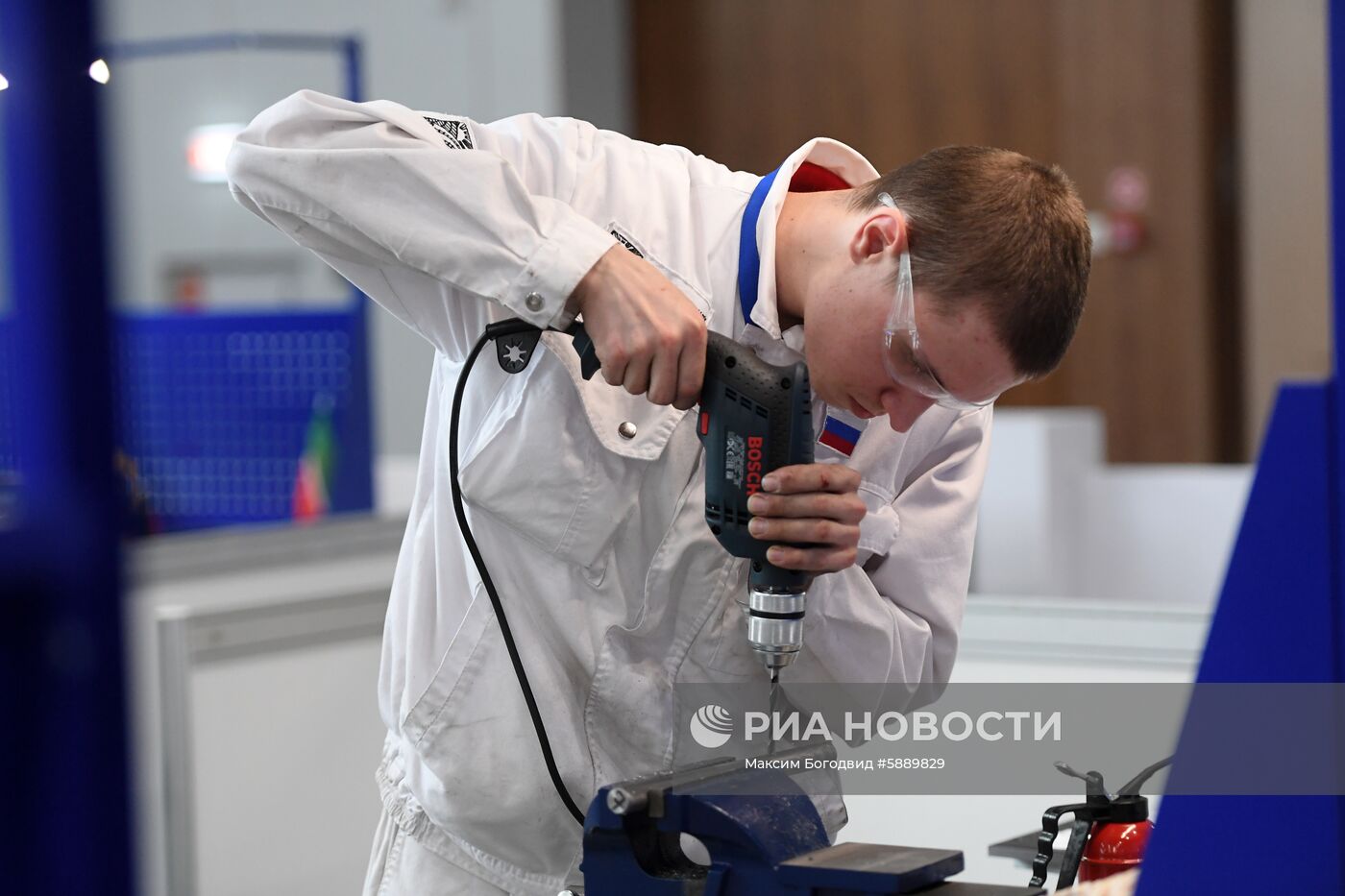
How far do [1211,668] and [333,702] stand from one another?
209 cm

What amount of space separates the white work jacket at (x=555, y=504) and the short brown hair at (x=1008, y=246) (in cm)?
16

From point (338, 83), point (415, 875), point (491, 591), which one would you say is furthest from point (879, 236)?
point (338, 83)

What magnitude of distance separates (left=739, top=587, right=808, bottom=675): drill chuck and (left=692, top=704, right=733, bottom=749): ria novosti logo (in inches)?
6.8

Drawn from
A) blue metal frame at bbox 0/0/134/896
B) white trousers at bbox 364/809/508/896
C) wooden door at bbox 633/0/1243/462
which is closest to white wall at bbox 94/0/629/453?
wooden door at bbox 633/0/1243/462

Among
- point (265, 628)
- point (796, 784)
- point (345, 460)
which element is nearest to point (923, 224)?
point (796, 784)

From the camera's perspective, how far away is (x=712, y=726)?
1381 millimetres

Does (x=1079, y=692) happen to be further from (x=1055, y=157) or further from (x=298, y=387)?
(x=1055, y=157)

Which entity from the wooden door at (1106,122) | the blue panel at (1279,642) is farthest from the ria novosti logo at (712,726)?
the wooden door at (1106,122)

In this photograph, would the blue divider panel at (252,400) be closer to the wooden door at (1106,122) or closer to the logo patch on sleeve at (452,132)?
the logo patch on sleeve at (452,132)

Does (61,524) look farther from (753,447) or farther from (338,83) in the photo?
(338,83)

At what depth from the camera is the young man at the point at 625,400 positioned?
121 cm

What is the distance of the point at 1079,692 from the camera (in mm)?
1938

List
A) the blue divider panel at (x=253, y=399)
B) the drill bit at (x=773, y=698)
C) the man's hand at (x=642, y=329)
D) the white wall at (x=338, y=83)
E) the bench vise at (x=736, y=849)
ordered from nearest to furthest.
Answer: the bench vise at (x=736, y=849), the man's hand at (x=642, y=329), the drill bit at (x=773, y=698), the blue divider panel at (x=253, y=399), the white wall at (x=338, y=83)

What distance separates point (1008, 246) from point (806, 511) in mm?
274
